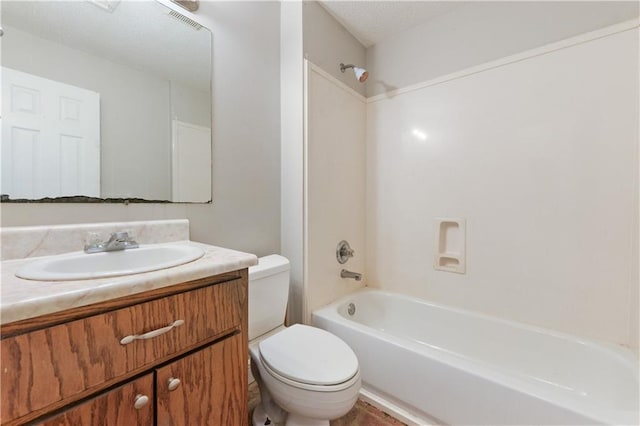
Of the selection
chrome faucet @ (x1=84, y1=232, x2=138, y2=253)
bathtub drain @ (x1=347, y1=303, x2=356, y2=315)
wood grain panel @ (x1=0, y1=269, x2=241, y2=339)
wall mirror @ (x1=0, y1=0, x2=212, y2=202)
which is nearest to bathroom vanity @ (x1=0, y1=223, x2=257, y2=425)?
wood grain panel @ (x1=0, y1=269, x2=241, y2=339)

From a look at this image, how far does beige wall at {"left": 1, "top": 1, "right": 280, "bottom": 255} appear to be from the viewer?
A: 54.4 inches

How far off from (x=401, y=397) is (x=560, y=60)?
1.94 meters

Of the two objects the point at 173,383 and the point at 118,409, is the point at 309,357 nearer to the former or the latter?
the point at 173,383

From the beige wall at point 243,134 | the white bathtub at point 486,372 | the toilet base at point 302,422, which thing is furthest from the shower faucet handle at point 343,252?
the toilet base at point 302,422

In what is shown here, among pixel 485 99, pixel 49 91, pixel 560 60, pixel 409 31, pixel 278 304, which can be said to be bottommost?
pixel 278 304

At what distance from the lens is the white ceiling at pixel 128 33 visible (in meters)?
0.91

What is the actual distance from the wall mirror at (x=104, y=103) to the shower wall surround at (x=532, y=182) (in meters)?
1.40

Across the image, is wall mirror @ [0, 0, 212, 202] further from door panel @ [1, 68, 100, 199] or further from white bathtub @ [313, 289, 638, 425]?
white bathtub @ [313, 289, 638, 425]

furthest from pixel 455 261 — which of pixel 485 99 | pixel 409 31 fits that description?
pixel 409 31

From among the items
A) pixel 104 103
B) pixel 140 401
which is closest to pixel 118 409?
pixel 140 401

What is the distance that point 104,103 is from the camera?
1039 mm

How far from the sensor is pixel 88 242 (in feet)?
3.18

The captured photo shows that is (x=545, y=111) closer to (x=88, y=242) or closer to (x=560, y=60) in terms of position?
(x=560, y=60)

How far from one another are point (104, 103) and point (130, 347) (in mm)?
932
